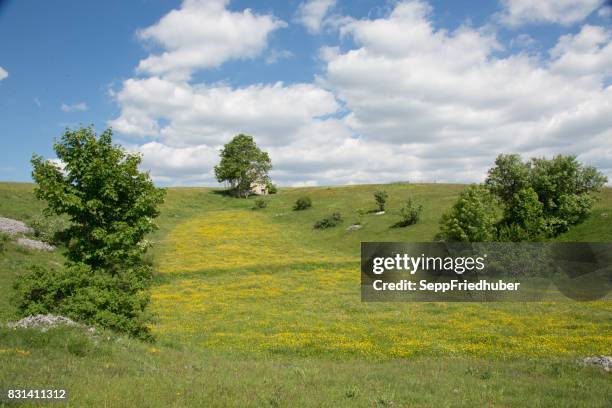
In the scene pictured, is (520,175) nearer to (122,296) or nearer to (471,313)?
(471,313)

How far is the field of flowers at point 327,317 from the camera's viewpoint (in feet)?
70.3

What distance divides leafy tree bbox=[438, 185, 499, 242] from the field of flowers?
33.9 ft

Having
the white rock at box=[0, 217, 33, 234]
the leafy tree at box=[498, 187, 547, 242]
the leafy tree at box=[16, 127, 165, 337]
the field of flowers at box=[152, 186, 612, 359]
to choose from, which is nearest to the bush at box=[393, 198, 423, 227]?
the field of flowers at box=[152, 186, 612, 359]

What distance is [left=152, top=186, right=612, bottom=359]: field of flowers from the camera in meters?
21.4

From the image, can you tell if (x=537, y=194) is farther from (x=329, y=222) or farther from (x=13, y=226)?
(x=13, y=226)

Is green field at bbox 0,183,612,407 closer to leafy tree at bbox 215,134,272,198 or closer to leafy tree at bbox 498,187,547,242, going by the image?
leafy tree at bbox 498,187,547,242

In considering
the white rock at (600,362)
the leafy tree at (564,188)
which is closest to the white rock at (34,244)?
the white rock at (600,362)

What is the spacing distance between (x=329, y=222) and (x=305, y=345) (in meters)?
54.7

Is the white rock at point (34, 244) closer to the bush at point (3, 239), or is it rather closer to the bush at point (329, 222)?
the bush at point (3, 239)

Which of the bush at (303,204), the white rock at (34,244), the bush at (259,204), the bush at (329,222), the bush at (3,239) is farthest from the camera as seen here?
the bush at (259,204)

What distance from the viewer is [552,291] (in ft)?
129

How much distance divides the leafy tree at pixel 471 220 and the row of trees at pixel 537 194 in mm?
155

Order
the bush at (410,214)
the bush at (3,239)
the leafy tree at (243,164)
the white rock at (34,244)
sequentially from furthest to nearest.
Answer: the leafy tree at (243,164) < the bush at (410,214) < the white rock at (34,244) < the bush at (3,239)

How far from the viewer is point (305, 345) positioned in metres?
22.2
